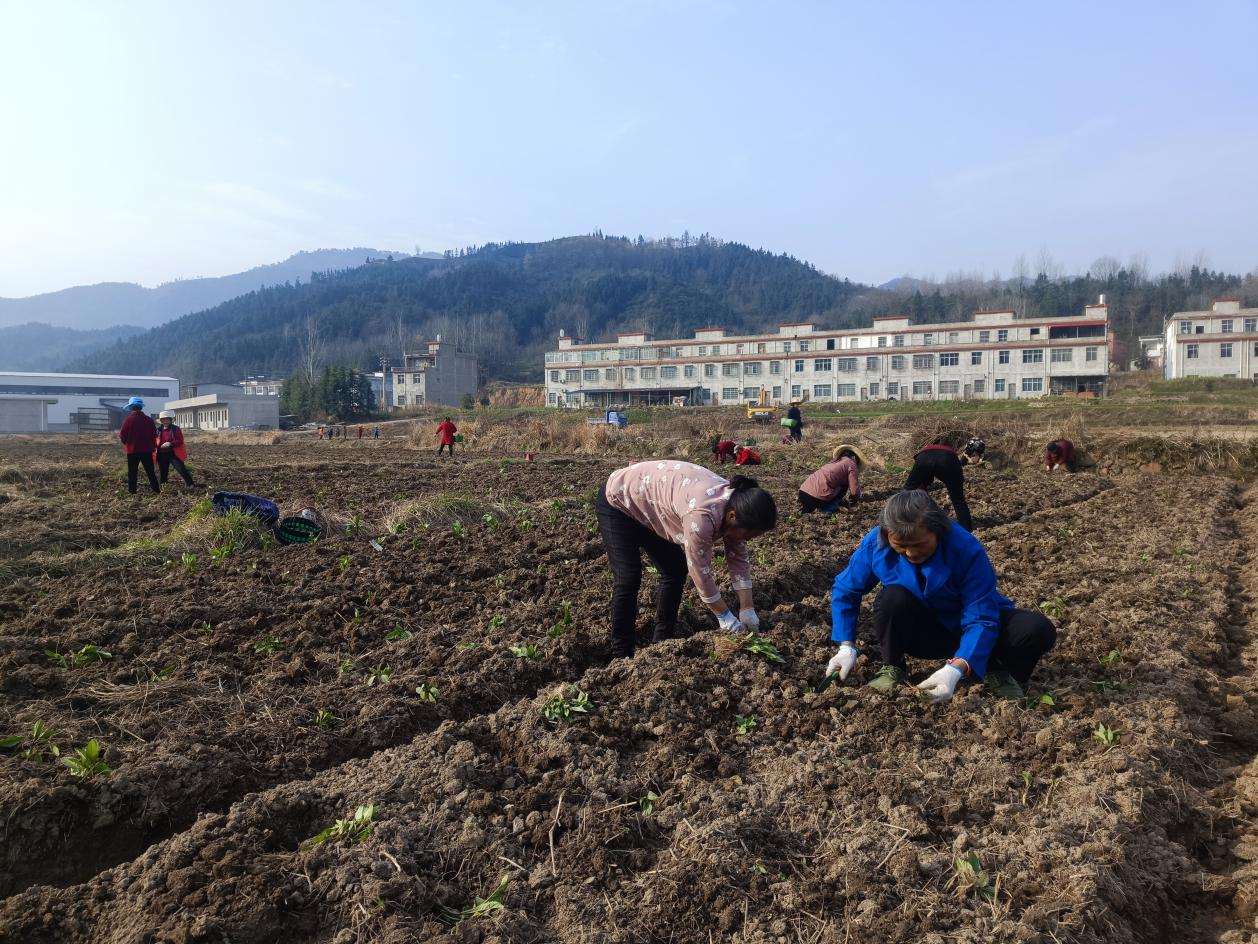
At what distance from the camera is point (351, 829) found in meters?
3.08

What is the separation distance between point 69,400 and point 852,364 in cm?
6240

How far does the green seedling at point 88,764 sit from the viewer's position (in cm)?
347

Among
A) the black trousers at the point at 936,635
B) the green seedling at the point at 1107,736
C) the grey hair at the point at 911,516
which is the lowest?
the green seedling at the point at 1107,736

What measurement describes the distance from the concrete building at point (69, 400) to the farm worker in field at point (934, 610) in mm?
60265

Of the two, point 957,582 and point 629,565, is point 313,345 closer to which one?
point 629,565

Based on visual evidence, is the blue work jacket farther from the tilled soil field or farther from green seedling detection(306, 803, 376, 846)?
green seedling detection(306, 803, 376, 846)

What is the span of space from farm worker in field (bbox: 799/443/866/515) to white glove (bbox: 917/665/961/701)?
19.6 ft

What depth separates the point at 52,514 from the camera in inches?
400

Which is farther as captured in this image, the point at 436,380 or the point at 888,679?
the point at 436,380

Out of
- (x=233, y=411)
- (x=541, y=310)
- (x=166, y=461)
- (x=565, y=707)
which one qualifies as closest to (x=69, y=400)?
(x=233, y=411)

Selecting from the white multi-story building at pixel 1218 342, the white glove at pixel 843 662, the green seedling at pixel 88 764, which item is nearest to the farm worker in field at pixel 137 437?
the green seedling at pixel 88 764

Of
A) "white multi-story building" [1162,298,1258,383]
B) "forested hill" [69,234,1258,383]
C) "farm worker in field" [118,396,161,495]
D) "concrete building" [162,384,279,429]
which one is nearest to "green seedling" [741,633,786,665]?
"farm worker in field" [118,396,161,495]

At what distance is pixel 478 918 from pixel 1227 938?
2457 mm

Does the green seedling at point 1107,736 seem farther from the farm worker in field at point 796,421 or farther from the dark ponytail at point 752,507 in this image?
the farm worker in field at point 796,421
